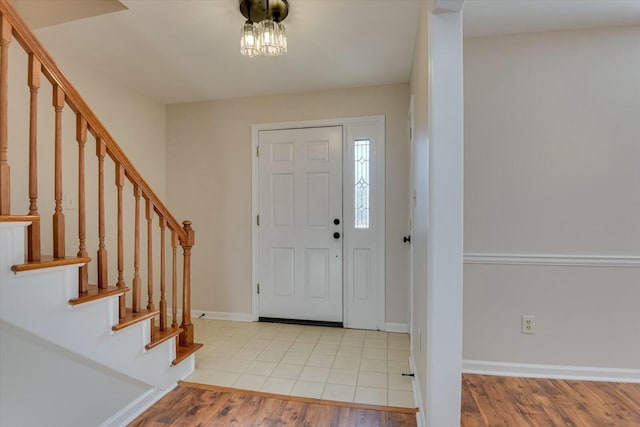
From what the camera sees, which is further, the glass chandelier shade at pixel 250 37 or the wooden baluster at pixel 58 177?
the glass chandelier shade at pixel 250 37

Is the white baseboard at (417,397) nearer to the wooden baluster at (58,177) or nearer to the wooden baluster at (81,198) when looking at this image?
the wooden baluster at (81,198)

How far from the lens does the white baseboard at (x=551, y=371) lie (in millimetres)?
2117

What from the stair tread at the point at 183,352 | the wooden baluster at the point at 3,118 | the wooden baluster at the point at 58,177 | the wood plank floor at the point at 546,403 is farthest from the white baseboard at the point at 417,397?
the wooden baluster at the point at 3,118

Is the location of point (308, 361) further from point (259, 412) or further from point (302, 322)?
point (302, 322)

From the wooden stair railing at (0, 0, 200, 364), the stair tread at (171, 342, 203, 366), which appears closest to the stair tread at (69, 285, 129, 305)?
the wooden stair railing at (0, 0, 200, 364)

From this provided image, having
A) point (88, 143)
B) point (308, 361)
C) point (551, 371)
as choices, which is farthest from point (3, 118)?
point (551, 371)

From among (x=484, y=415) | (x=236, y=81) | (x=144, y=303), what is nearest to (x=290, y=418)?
(x=484, y=415)

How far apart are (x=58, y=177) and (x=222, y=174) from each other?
1996mm

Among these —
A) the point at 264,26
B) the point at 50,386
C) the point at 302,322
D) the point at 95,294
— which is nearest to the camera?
the point at 50,386

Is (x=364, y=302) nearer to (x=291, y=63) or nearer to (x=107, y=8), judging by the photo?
(x=291, y=63)

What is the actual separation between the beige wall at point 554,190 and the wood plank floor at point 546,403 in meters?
0.16

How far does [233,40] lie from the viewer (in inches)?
86.7

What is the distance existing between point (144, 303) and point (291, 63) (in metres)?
2.66

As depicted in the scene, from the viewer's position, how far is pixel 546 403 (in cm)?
189
